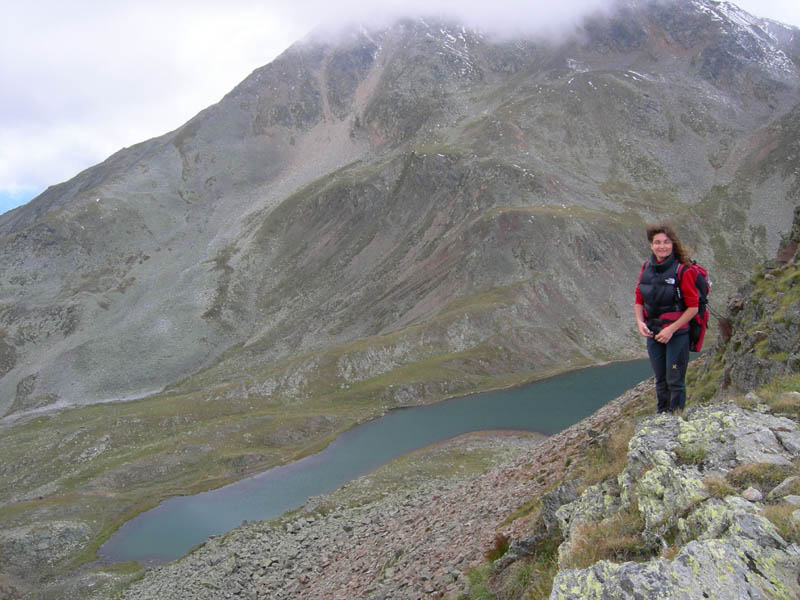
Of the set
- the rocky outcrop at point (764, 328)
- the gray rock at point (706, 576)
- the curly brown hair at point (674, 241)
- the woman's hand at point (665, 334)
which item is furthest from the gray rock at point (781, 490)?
the rocky outcrop at point (764, 328)

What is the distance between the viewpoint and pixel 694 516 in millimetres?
8477

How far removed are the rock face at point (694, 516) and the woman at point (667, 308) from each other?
119cm

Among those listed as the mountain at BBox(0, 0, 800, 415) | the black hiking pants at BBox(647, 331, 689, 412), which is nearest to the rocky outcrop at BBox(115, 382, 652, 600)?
the black hiking pants at BBox(647, 331, 689, 412)

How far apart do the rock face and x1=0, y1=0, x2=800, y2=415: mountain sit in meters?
79.2

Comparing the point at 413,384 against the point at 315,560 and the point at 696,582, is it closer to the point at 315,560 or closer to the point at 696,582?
the point at 315,560

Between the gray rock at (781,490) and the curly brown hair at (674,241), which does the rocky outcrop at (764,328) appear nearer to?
the curly brown hair at (674,241)

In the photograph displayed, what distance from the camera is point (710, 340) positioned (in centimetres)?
10681

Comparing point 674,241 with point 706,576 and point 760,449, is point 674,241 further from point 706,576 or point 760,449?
point 706,576

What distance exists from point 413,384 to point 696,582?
84.8 meters

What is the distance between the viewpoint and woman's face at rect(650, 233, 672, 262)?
39.7ft

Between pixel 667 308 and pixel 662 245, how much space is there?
1.46 m

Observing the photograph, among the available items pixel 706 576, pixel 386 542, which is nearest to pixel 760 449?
pixel 706 576

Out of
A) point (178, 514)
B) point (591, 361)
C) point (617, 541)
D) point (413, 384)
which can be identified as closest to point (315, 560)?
point (617, 541)

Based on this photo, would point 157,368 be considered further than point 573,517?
Yes
